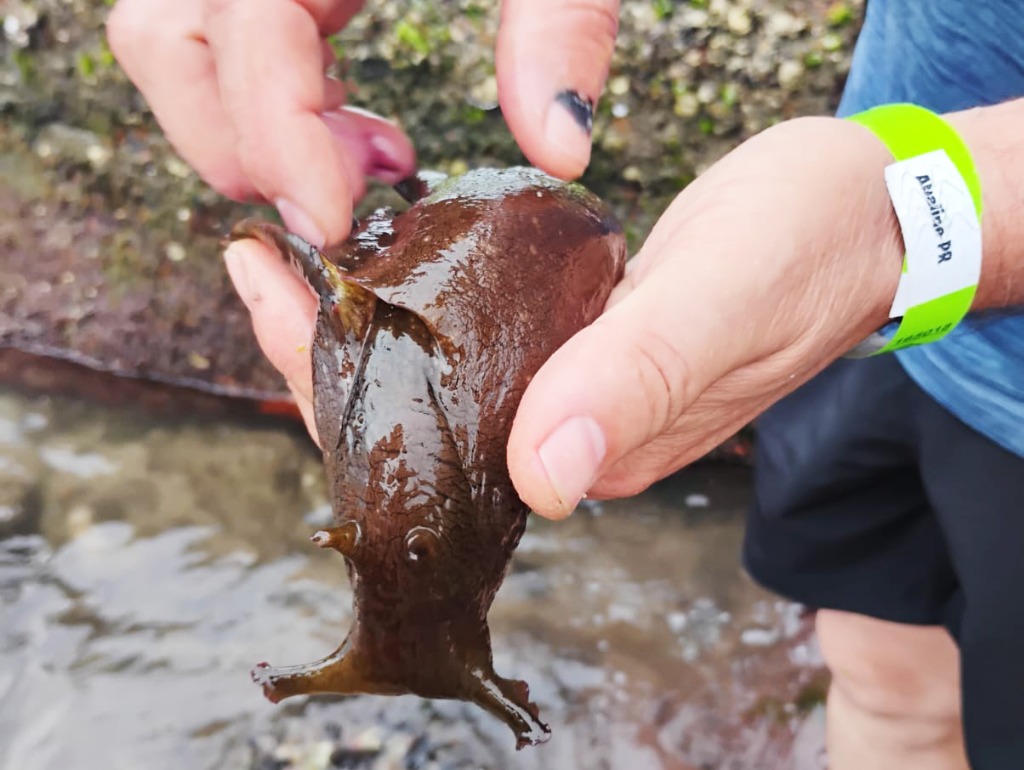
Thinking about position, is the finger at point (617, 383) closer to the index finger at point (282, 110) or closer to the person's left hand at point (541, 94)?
the person's left hand at point (541, 94)

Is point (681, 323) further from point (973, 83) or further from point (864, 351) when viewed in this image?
point (973, 83)

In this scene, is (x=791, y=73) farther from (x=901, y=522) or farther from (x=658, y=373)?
(x=658, y=373)

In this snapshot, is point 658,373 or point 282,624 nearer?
point 658,373

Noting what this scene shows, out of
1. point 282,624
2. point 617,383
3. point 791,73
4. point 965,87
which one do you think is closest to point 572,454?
point 617,383

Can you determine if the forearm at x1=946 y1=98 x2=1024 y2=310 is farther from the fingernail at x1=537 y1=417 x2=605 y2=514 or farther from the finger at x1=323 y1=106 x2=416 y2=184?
the finger at x1=323 y1=106 x2=416 y2=184

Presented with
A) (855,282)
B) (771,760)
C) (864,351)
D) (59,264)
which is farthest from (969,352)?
(59,264)

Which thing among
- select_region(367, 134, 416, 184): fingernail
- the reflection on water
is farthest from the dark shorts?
select_region(367, 134, 416, 184): fingernail

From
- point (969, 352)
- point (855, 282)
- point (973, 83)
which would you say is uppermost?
point (973, 83)
